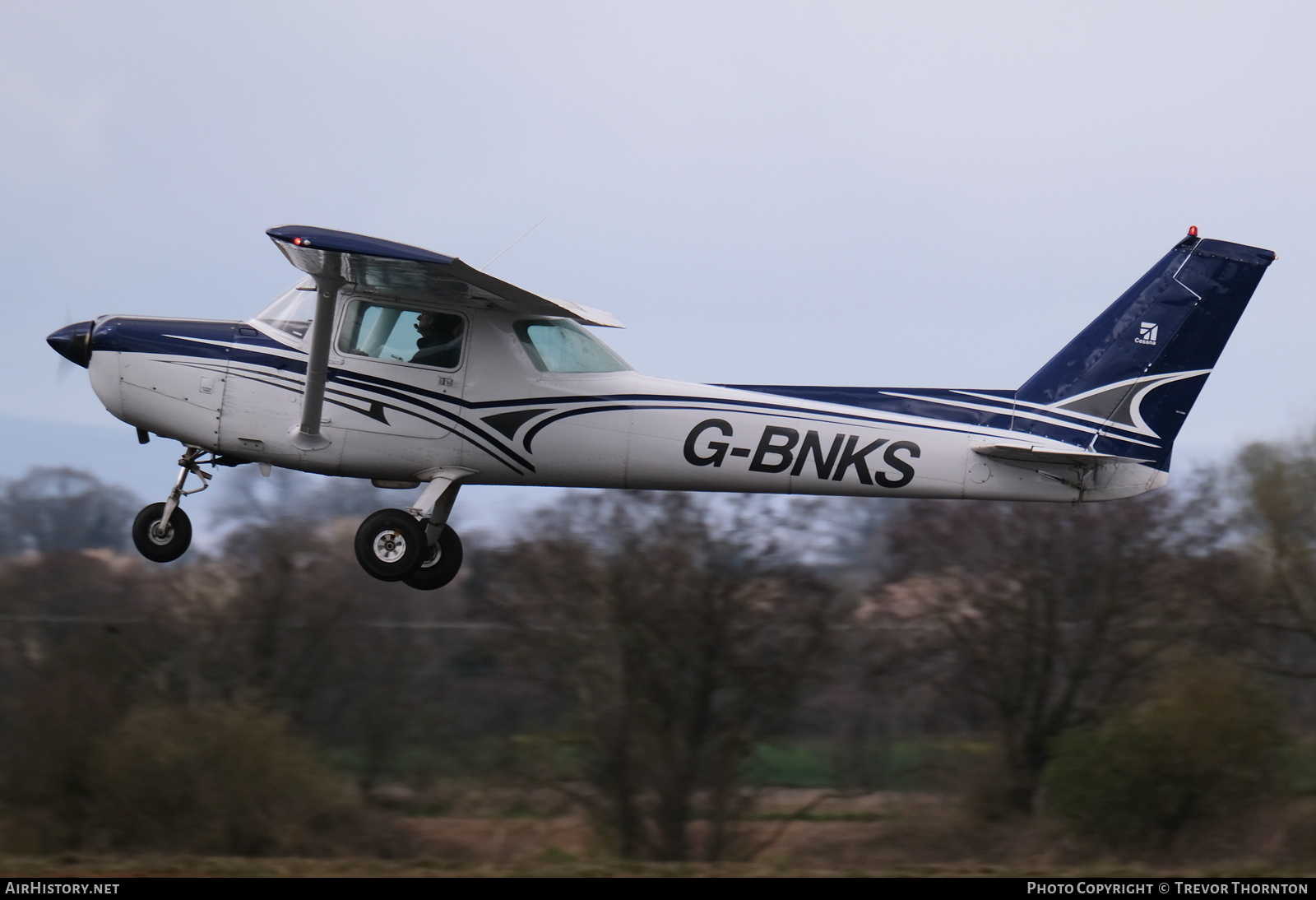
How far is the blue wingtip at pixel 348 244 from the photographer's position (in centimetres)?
922

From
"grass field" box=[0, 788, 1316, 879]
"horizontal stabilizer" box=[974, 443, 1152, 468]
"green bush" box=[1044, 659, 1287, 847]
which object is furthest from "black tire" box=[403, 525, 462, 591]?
"green bush" box=[1044, 659, 1287, 847]

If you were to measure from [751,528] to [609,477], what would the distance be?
19246mm

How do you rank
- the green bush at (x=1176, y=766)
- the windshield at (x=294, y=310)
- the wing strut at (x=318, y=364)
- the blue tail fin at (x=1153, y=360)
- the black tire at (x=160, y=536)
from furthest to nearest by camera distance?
1. the green bush at (x=1176, y=766)
2. the black tire at (x=160, y=536)
3. the blue tail fin at (x=1153, y=360)
4. the windshield at (x=294, y=310)
5. the wing strut at (x=318, y=364)

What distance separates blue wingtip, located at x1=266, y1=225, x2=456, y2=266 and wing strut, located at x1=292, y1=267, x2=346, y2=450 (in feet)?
2.76

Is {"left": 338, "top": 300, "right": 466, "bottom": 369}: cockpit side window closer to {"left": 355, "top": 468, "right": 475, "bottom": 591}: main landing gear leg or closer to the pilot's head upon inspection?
the pilot's head

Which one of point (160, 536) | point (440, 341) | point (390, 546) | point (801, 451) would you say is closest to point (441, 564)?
point (390, 546)

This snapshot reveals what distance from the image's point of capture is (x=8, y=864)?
17.2m

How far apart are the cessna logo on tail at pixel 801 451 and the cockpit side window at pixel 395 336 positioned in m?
1.96

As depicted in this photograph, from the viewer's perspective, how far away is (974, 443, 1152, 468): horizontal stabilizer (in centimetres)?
1052

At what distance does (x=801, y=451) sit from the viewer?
10.8m

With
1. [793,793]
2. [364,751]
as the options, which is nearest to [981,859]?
[793,793]

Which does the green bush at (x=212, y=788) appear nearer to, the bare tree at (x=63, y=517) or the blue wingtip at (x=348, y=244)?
the bare tree at (x=63, y=517)

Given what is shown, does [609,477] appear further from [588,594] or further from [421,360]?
[588,594]

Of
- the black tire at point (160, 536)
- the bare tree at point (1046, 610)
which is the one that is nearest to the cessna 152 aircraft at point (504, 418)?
the black tire at point (160, 536)
